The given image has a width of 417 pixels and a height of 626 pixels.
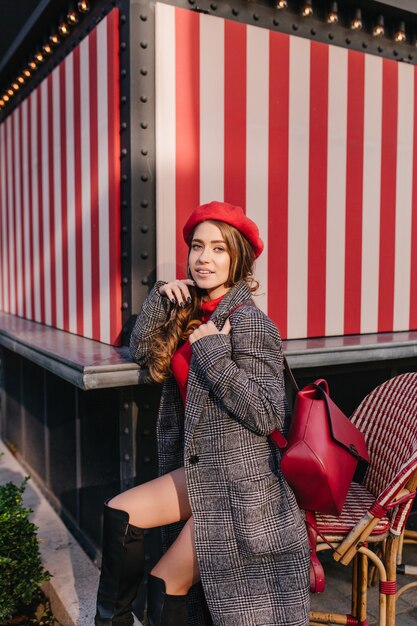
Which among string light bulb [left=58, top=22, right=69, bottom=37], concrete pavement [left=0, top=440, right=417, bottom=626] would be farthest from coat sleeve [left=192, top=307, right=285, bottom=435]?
string light bulb [left=58, top=22, right=69, bottom=37]

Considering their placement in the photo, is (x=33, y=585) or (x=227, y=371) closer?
(x=227, y=371)

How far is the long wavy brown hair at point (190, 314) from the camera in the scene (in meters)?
2.26

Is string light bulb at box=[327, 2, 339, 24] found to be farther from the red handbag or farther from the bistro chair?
the red handbag

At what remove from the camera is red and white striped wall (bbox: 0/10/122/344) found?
2.88 m

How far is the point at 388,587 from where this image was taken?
2.24m

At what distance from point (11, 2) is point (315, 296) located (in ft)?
8.68

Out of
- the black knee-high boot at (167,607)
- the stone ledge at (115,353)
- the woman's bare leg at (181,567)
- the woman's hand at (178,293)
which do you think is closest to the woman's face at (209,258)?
the woman's hand at (178,293)

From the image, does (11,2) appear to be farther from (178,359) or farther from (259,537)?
(259,537)

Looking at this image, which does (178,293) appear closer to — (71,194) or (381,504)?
(381,504)

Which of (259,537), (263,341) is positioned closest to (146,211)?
(263,341)

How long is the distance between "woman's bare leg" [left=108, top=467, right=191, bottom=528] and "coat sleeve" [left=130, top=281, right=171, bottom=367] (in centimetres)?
47

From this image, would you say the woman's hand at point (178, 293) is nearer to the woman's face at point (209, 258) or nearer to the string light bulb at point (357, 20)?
the woman's face at point (209, 258)

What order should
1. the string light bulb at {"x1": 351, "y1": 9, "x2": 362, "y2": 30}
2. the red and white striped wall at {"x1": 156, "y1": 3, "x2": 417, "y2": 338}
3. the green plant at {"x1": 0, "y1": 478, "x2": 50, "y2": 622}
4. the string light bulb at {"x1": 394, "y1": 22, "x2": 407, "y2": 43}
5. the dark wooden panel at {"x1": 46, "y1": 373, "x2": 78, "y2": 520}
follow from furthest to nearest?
the dark wooden panel at {"x1": 46, "y1": 373, "x2": 78, "y2": 520} → the string light bulb at {"x1": 394, "y1": 22, "x2": 407, "y2": 43} → the string light bulb at {"x1": 351, "y1": 9, "x2": 362, "y2": 30} → the red and white striped wall at {"x1": 156, "y1": 3, "x2": 417, "y2": 338} → the green plant at {"x1": 0, "y1": 478, "x2": 50, "y2": 622}

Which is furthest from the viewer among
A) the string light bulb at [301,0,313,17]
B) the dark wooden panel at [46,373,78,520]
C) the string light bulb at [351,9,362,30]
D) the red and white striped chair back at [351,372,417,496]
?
the dark wooden panel at [46,373,78,520]
